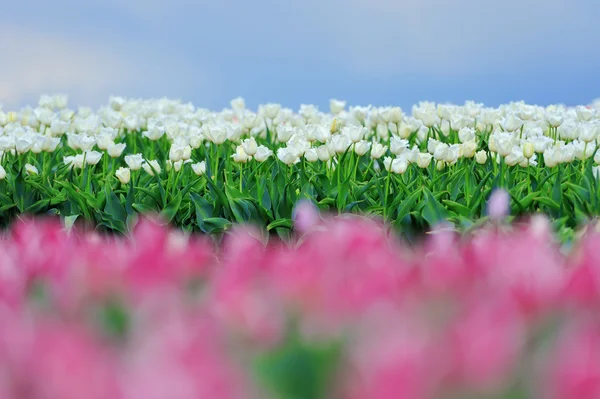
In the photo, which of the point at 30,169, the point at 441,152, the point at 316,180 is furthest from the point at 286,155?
the point at 30,169

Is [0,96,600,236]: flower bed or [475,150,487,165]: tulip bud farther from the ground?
[475,150,487,165]: tulip bud

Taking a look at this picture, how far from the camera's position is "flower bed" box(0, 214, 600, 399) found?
120cm

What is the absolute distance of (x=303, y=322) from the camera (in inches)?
61.3

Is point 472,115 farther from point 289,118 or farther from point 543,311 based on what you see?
point 543,311

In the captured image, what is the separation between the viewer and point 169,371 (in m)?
1.13

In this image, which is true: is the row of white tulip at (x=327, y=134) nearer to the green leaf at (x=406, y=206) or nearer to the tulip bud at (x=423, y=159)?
the tulip bud at (x=423, y=159)

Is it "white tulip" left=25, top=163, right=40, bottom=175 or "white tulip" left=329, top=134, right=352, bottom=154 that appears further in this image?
"white tulip" left=25, top=163, right=40, bottom=175

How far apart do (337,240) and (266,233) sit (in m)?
2.82

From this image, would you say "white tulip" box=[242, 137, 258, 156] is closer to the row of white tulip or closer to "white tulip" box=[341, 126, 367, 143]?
the row of white tulip

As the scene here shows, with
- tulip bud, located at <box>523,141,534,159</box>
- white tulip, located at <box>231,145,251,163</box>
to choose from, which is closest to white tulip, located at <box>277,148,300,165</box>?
white tulip, located at <box>231,145,251,163</box>

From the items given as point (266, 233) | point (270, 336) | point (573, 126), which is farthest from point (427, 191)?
point (270, 336)

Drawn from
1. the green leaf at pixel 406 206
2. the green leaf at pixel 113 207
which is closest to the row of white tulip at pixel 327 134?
the green leaf at pixel 113 207

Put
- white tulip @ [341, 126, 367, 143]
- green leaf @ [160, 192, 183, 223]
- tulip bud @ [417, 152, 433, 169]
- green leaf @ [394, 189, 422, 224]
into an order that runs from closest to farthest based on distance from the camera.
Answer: green leaf @ [394, 189, 422, 224] → green leaf @ [160, 192, 183, 223] → tulip bud @ [417, 152, 433, 169] → white tulip @ [341, 126, 367, 143]

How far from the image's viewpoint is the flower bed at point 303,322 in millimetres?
1203
